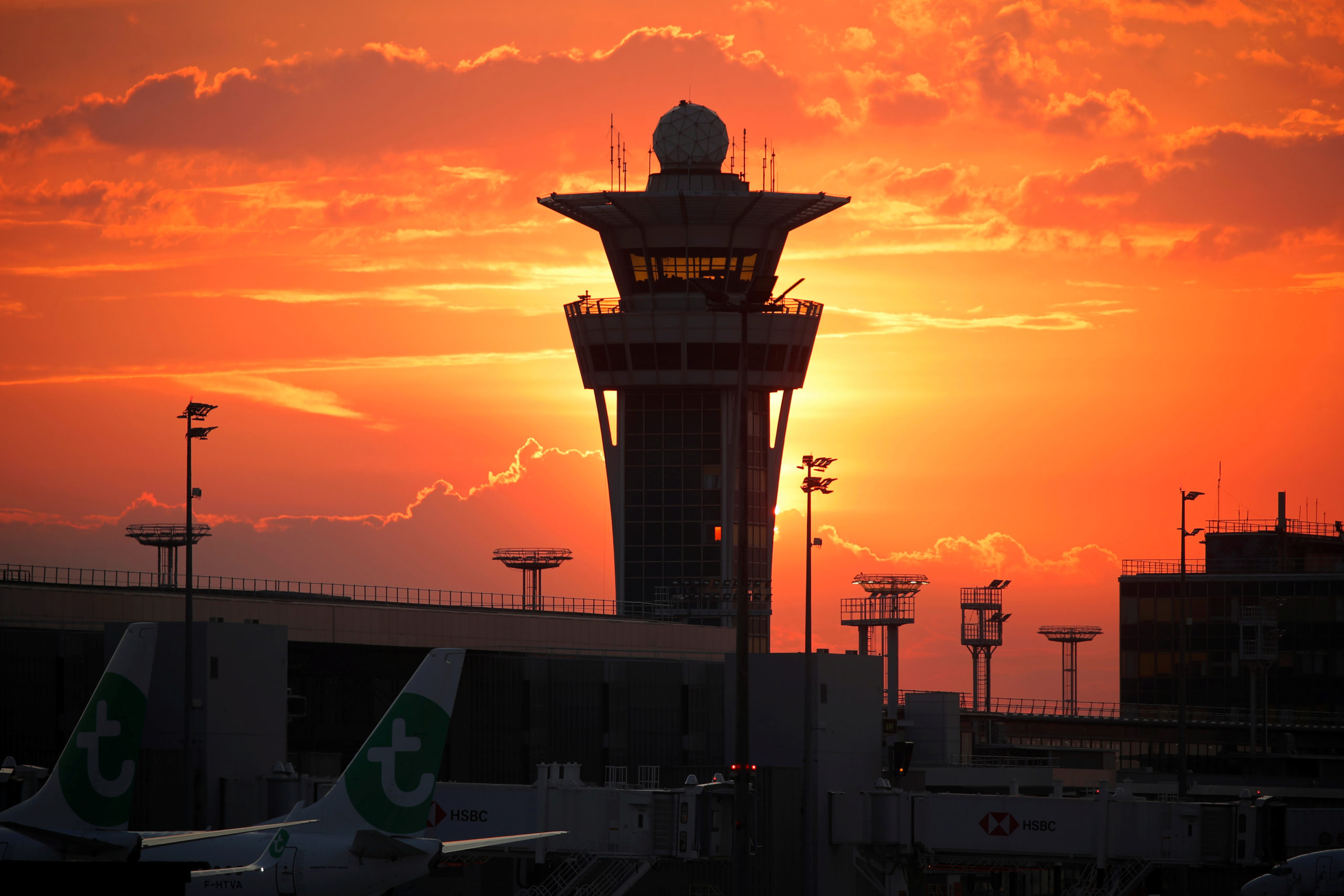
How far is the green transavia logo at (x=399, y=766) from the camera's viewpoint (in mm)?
41812

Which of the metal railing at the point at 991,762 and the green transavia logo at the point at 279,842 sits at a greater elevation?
the green transavia logo at the point at 279,842

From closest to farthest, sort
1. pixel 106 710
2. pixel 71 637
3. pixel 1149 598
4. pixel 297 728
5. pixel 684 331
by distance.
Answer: pixel 106 710 < pixel 71 637 < pixel 297 728 < pixel 684 331 < pixel 1149 598

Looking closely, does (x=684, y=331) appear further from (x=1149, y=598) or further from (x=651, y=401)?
(x=1149, y=598)

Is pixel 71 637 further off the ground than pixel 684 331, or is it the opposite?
pixel 684 331

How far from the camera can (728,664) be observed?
241 ft

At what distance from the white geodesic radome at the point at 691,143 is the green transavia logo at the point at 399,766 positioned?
114971 mm

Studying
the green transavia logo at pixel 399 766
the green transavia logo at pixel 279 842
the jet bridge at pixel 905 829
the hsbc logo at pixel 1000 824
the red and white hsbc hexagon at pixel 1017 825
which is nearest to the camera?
the green transavia logo at pixel 399 766

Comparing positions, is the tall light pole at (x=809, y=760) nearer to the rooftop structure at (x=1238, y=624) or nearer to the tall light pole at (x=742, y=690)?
the tall light pole at (x=742, y=690)

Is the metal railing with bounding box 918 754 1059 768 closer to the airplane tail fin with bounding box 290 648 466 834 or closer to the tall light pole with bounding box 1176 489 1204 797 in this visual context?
the tall light pole with bounding box 1176 489 1204 797

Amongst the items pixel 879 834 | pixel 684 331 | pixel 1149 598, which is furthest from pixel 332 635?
pixel 1149 598

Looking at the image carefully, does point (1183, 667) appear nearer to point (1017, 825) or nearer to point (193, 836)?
point (1017, 825)

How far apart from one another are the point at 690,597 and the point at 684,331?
2184 cm

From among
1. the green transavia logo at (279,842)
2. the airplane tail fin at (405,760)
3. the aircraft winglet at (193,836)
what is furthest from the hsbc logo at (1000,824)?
the green transavia logo at (279,842)

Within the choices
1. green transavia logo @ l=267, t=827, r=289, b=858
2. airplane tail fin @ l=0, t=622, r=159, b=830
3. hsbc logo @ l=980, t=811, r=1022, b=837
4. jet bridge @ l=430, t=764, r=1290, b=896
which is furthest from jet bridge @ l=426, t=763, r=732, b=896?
airplane tail fin @ l=0, t=622, r=159, b=830
